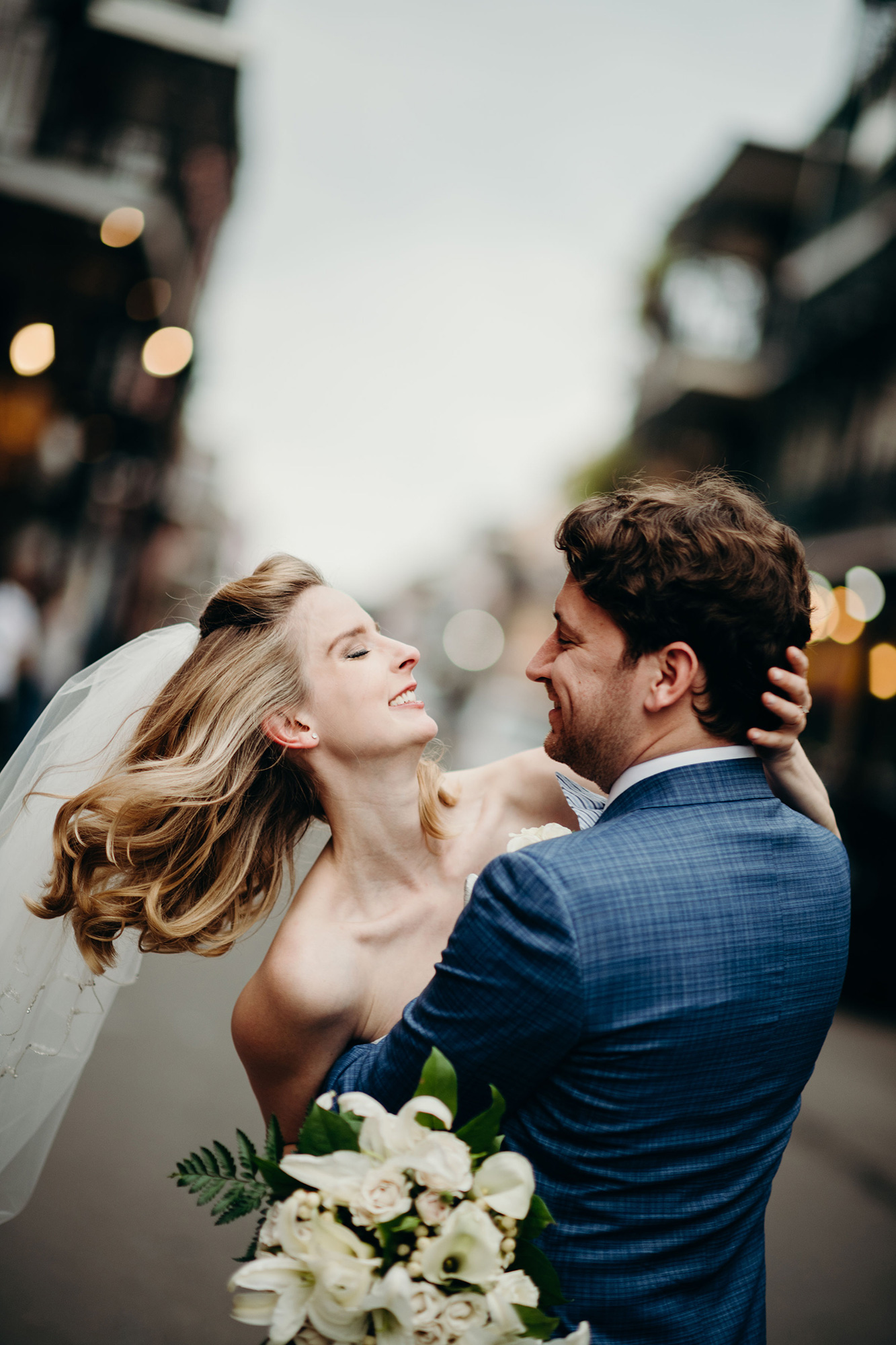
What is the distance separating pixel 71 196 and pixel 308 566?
10.8 metres

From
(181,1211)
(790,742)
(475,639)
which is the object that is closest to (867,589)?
(181,1211)

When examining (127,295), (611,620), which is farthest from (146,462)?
(611,620)

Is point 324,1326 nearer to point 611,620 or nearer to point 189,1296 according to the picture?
point 611,620

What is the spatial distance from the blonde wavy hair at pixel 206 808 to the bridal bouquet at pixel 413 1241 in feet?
3.07

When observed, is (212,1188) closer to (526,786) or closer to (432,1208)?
(432,1208)

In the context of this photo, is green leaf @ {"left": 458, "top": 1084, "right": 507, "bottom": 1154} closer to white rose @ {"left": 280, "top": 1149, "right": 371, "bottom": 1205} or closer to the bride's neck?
white rose @ {"left": 280, "top": 1149, "right": 371, "bottom": 1205}

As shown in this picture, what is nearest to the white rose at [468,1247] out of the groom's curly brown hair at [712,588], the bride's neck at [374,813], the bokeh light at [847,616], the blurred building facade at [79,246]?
the groom's curly brown hair at [712,588]

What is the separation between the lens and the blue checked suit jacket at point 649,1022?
1490 mm

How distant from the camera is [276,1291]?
1.51 metres

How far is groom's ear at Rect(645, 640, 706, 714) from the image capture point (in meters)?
1.73

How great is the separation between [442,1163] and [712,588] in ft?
3.24

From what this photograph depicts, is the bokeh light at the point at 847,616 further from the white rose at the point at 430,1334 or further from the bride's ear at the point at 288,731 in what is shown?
the white rose at the point at 430,1334

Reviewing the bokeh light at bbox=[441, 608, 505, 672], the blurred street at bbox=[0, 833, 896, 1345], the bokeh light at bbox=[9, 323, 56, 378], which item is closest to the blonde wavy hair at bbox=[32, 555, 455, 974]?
the blurred street at bbox=[0, 833, 896, 1345]

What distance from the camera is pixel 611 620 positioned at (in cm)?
182
